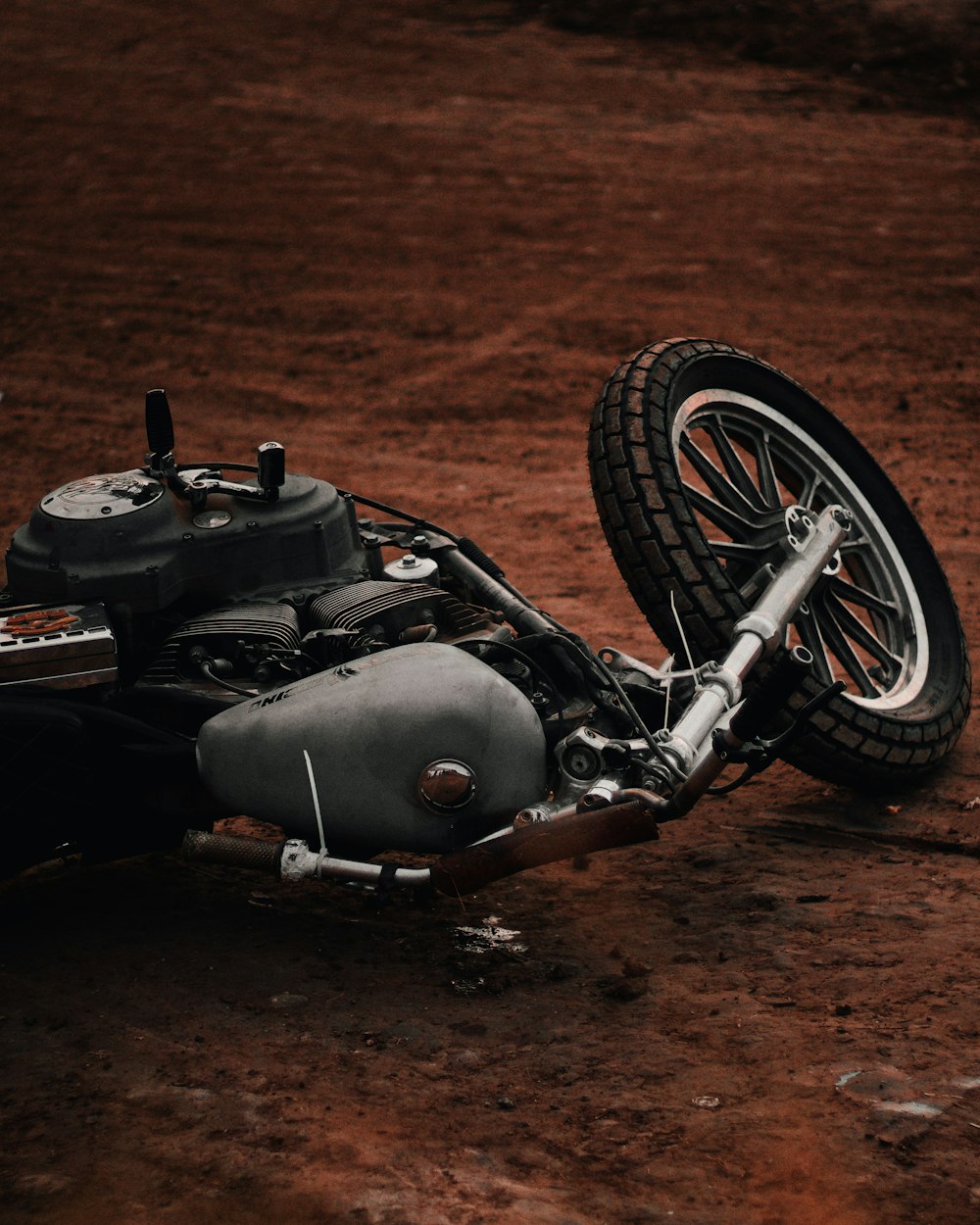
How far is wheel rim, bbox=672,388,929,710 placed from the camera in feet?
16.9

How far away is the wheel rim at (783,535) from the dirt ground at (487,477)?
41 cm

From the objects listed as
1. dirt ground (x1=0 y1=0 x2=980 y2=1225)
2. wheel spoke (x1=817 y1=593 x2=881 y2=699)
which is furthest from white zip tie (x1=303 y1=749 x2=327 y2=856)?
wheel spoke (x1=817 y1=593 x2=881 y2=699)

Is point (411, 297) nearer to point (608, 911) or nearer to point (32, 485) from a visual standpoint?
point (32, 485)

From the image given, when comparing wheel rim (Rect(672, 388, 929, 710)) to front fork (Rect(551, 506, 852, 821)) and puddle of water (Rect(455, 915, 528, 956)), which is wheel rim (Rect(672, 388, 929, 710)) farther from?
puddle of water (Rect(455, 915, 528, 956))

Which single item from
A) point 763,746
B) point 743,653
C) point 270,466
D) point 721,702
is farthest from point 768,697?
point 270,466

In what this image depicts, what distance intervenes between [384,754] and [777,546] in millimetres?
1938

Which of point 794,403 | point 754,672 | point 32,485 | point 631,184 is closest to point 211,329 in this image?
point 32,485

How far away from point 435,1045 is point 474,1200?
64 cm

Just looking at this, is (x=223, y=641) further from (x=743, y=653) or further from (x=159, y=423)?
(x=743, y=653)

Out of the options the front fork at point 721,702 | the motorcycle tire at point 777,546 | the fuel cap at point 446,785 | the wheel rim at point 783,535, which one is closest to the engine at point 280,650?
the fuel cap at point 446,785

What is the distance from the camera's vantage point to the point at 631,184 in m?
13.3

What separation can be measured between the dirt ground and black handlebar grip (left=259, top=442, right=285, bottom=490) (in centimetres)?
125

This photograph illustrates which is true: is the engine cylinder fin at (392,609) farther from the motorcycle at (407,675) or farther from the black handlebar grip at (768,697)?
the black handlebar grip at (768,697)

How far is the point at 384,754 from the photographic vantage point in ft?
12.3
